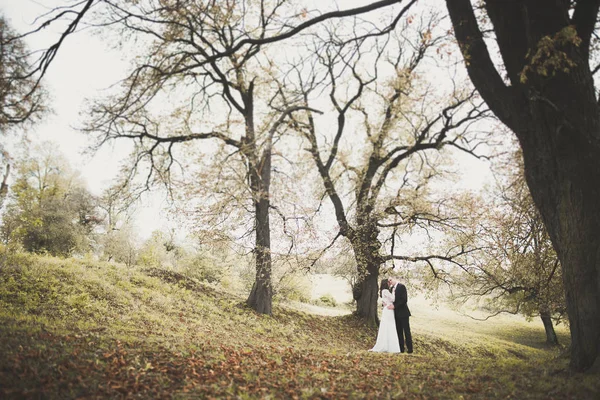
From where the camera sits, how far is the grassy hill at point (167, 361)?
13.6 ft

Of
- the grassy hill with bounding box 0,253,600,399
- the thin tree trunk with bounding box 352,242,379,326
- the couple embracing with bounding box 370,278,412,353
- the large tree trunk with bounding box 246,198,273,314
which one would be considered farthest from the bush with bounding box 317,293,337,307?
the couple embracing with bounding box 370,278,412,353

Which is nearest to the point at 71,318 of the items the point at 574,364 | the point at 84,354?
the point at 84,354

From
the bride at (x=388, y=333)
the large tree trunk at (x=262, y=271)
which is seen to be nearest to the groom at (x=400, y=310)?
the bride at (x=388, y=333)

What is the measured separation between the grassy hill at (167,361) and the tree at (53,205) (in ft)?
46.9

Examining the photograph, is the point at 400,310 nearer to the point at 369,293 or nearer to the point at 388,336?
the point at 388,336

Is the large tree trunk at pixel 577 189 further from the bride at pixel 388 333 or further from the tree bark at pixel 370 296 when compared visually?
the tree bark at pixel 370 296

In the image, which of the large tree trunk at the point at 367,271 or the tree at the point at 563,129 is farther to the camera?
the large tree trunk at the point at 367,271

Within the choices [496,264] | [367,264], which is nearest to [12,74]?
[367,264]

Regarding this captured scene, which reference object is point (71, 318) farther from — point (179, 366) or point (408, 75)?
point (408, 75)

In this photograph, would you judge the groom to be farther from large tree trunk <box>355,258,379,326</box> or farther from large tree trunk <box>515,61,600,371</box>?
large tree trunk <box>515,61,600,371</box>

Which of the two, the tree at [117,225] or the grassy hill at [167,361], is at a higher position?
the tree at [117,225]

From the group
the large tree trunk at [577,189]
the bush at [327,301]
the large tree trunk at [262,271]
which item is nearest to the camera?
the large tree trunk at [577,189]

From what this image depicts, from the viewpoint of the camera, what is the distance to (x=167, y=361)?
514cm

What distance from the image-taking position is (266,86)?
50.2ft
